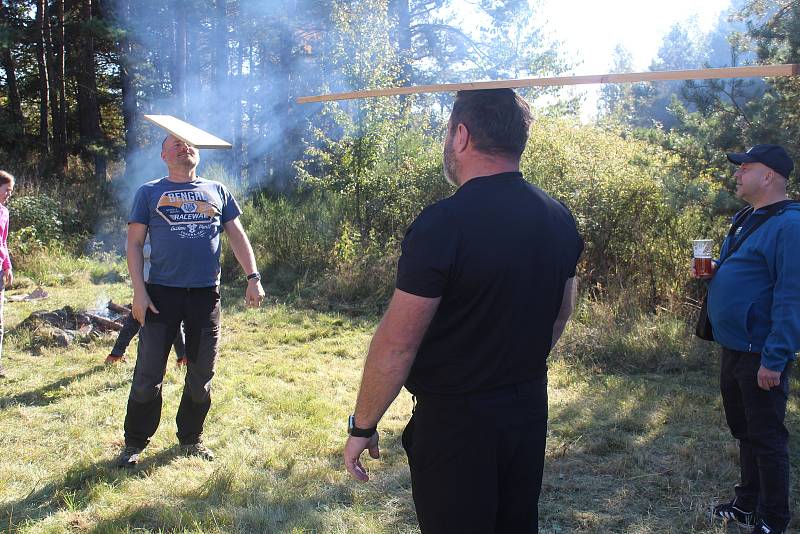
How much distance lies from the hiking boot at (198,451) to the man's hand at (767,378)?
3.01 meters

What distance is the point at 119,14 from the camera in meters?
16.7

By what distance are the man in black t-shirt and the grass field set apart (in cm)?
140

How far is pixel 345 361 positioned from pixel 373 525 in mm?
3336

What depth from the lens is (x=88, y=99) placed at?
17375 millimetres

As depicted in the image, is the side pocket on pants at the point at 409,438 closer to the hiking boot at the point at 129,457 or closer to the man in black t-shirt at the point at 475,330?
the man in black t-shirt at the point at 475,330

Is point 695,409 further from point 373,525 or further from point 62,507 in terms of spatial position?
point 62,507

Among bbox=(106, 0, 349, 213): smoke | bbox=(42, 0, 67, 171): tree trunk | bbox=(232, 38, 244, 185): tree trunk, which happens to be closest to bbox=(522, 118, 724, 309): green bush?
bbox=(106, 0, 349, 213): smoke

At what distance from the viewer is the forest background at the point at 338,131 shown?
6.63 m

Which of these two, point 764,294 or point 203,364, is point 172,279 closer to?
point 203,364

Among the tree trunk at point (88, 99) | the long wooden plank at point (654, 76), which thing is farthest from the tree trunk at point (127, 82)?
the long wooden plank at point (654, 76)

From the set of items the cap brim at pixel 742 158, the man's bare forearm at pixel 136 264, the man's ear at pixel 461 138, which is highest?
the man's ear at pixel 461 138

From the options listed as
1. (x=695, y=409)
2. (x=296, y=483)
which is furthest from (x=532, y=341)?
(x=695, y=409)

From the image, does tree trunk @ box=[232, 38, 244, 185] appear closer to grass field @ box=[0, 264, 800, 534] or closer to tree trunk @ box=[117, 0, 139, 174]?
tree trunk @ box=[117, 0, 139, 174]

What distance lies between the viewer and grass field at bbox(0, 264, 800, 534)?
3312 mm
